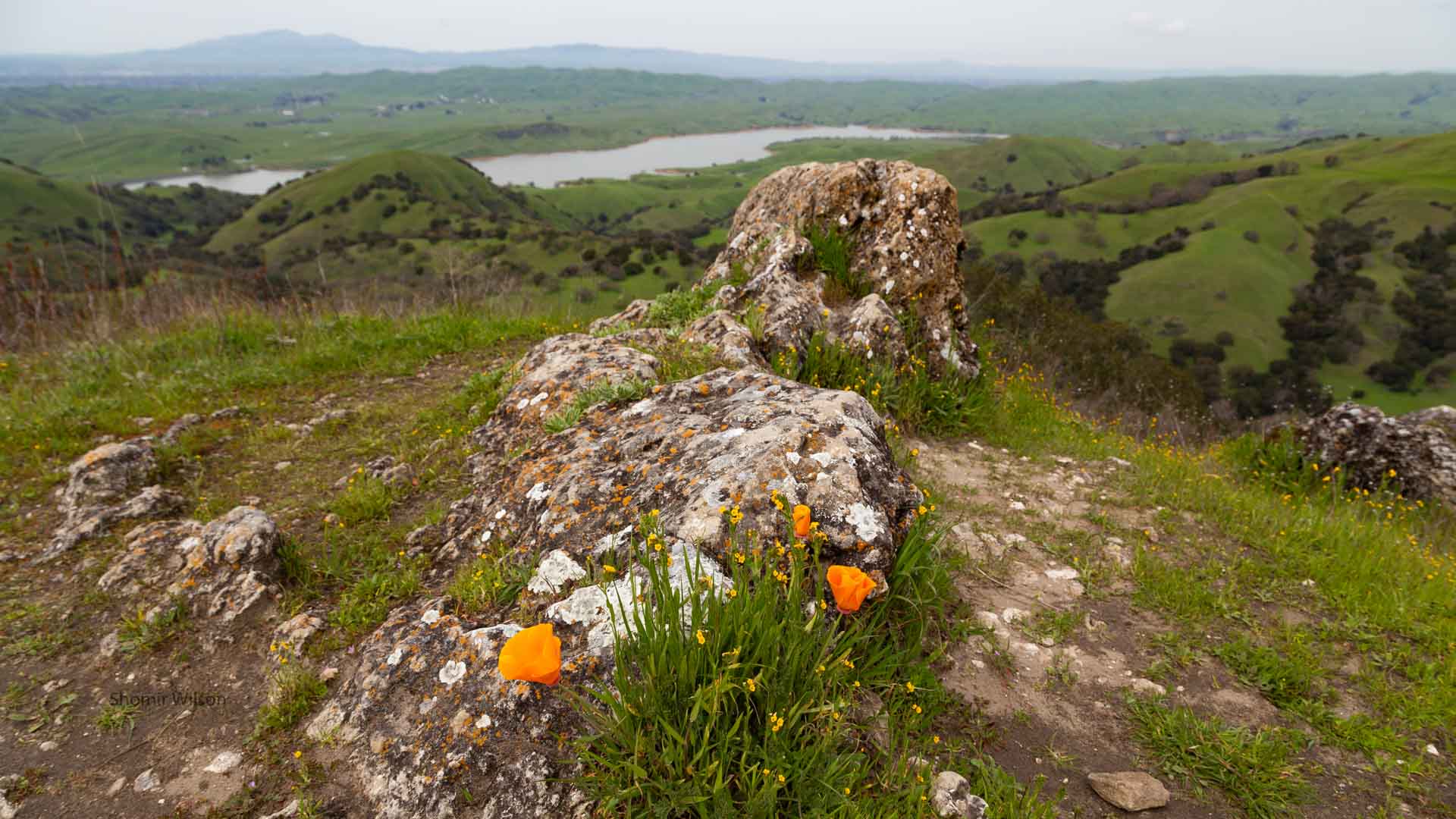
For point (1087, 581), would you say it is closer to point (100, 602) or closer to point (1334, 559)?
point (1334, 559)

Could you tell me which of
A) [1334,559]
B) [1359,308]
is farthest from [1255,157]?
[1334,559]

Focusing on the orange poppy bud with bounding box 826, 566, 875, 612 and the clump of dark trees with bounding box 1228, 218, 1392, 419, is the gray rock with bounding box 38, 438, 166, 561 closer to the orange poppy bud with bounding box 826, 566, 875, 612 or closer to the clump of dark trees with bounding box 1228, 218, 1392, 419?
the orange poppy bud with bounding box 826, 566, 875, 612

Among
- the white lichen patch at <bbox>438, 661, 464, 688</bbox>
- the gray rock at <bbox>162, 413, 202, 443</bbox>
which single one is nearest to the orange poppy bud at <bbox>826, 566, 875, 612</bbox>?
the white lichen patch at <bbox>438, 661, 464, 688</bbox>

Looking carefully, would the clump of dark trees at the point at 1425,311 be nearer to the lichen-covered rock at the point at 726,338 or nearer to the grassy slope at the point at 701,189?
the grassy slope at the point at 701,189

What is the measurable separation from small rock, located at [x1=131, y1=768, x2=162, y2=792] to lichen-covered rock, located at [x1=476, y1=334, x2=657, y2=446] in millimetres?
3146

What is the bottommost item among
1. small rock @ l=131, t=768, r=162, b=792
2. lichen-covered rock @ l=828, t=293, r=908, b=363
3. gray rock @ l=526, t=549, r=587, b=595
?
small rock @ l=131, t=768, r=162, b=792

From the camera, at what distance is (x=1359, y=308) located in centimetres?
8412

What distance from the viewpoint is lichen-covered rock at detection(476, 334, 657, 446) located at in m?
5.80

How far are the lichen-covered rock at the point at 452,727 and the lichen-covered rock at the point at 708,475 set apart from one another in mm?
815

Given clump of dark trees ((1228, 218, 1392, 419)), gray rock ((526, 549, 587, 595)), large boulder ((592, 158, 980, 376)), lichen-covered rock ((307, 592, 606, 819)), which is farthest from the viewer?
clump of dark trees ((1228, 218, 1392, 419))

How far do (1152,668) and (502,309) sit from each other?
1019cm

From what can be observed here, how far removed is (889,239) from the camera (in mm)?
8492

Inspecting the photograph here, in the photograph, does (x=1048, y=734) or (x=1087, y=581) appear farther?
(x=1087, y=581)

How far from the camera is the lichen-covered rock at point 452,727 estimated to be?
281 centimetres
